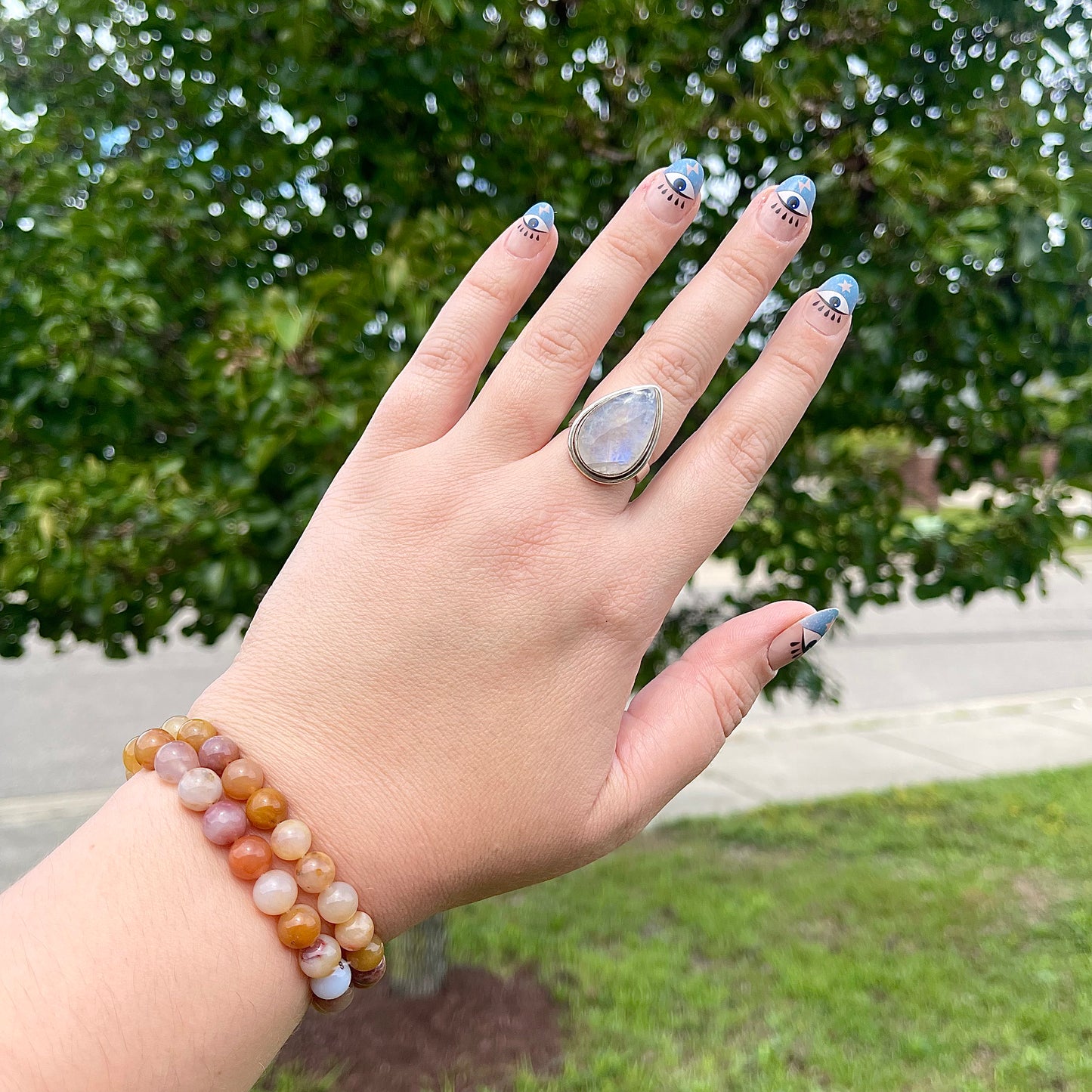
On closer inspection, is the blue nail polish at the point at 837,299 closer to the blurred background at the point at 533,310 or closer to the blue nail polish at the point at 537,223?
the blue nail polish at the point at 537,223

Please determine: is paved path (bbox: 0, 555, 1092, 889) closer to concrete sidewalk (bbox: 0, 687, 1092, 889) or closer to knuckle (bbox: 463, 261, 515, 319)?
concrete sidewalk (bbox: 0, 687, 1092, 889)

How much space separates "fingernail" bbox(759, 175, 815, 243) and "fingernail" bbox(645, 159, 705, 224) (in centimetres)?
12

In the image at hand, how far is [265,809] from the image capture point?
102 centimetres

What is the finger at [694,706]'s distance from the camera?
1.27 metres

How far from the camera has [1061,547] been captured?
104 inches

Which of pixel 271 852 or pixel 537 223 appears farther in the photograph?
pixel 537 223

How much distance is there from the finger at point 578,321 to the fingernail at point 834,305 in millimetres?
256

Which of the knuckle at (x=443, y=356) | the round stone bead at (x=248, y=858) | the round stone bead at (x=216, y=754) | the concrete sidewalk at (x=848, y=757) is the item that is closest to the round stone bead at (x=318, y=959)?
the round stone bead at (x=248, y=858)

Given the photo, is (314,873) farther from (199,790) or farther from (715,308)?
(715,308)

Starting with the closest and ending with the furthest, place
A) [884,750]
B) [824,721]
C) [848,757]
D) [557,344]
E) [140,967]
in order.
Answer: [140,967] < [557,344] < [848,757] < [884,750] < [824,721]

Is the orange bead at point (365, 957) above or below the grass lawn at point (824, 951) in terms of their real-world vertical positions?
above

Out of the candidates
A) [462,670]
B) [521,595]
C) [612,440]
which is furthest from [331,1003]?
[612,440]

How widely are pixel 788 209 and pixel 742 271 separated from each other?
0.44 ft

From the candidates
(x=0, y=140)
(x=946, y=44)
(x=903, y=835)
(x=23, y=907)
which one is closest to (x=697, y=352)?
(x=23, y=907)
